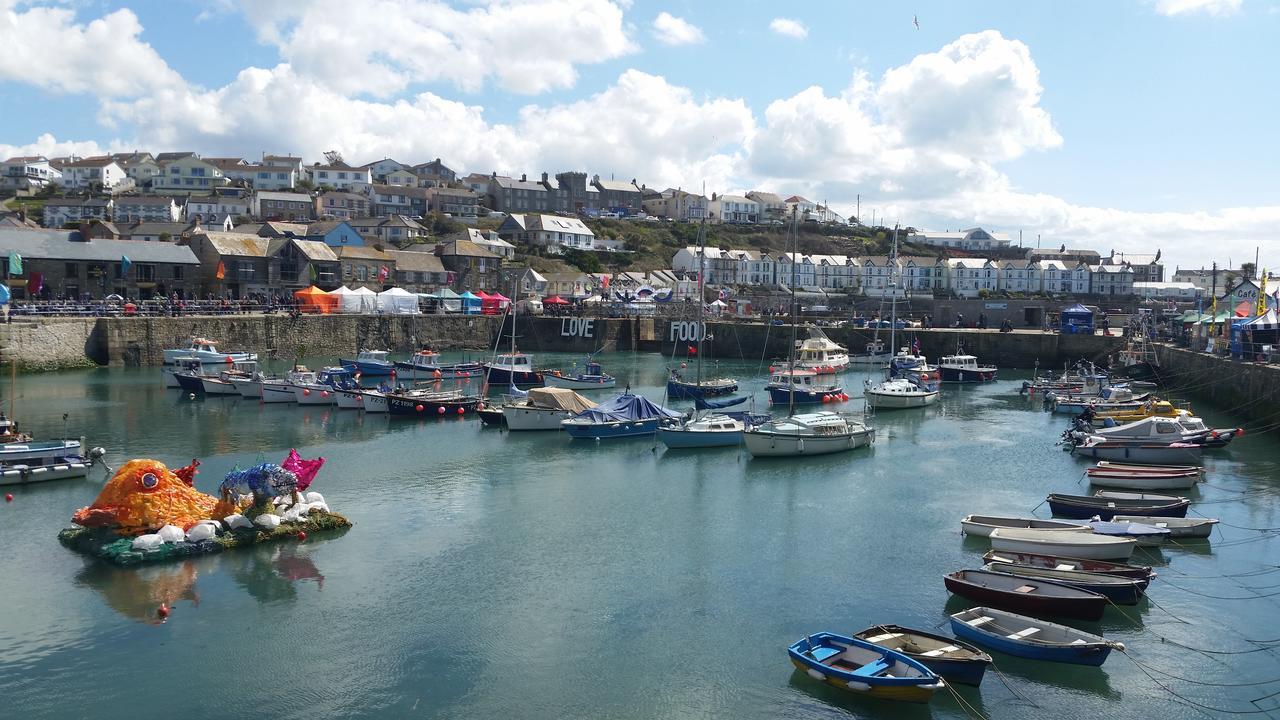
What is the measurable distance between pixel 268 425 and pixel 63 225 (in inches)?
3708

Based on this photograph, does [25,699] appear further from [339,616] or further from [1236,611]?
[1236,611]

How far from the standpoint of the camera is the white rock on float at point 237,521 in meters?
25.0

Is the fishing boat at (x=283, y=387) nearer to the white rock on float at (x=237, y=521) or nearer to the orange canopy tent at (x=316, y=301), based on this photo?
the white rock on float at (x=237, y=521)

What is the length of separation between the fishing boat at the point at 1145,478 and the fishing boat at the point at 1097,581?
11996 millimetres

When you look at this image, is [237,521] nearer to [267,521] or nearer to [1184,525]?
[267,521]

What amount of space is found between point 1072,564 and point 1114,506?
267 inches

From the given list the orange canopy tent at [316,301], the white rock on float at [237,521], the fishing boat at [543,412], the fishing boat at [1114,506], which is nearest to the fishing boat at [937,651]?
the fishing boat at [1114,506]

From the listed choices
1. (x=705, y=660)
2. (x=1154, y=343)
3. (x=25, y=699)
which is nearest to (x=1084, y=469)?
(x=705, y=660)

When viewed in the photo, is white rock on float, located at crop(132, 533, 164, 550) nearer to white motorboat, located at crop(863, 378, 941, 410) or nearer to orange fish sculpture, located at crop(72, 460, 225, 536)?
orange fish sculpture, located at crop(72, 460, 225, 536)

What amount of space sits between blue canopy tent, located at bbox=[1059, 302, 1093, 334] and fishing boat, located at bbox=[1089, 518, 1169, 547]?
56.3 meters

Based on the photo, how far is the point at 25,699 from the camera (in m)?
16.7

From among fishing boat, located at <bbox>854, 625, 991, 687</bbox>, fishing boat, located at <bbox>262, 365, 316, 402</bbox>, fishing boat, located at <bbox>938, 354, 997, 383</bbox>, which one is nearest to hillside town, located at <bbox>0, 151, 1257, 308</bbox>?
fishing boat, located at <bbox>938, 354, 997, 383</bbox>

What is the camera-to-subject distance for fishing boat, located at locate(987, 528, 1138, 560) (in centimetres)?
2314

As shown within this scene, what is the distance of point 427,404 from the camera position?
47.2 metres
